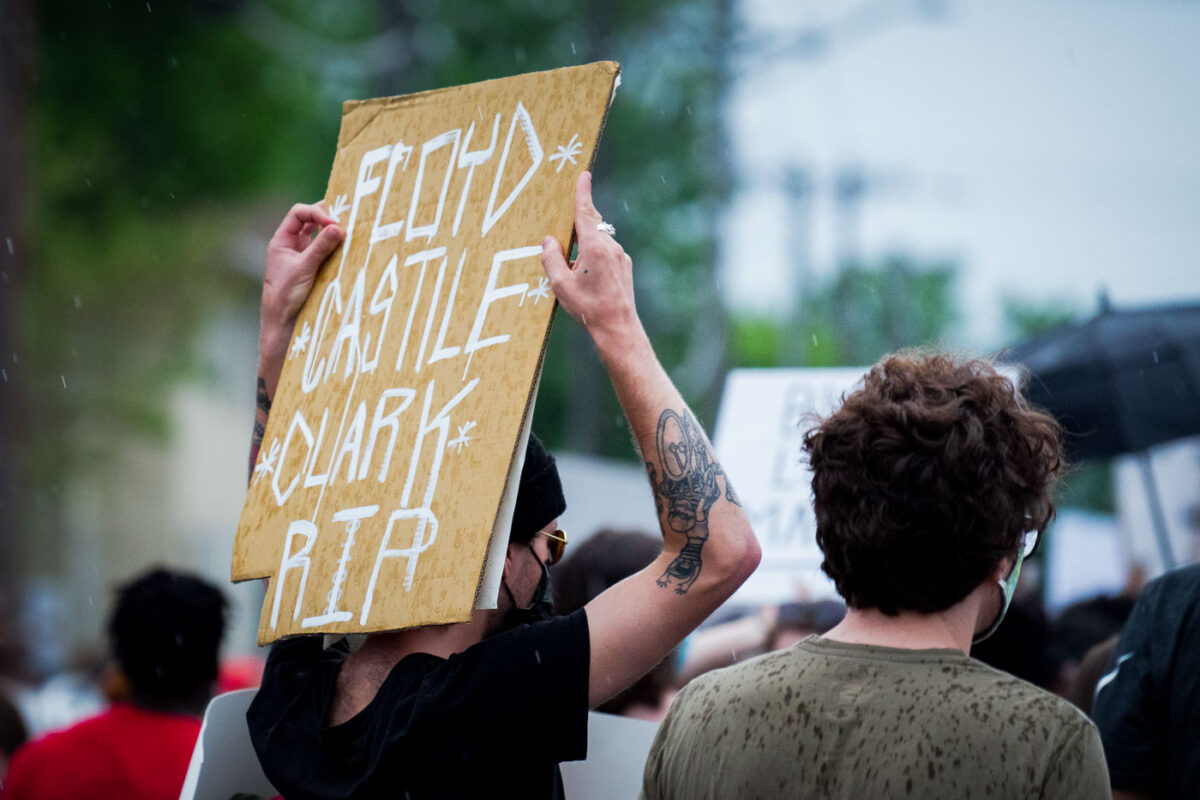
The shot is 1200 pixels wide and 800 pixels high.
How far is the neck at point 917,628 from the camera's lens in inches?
70.5

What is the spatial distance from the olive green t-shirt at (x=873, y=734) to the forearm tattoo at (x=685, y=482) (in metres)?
0.21

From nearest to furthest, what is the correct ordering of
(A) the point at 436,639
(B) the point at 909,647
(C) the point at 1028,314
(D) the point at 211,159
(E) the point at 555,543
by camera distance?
(B) the point at 909,647
(A) the point at 436,639
(E) the point at 555,543
(D) the point at 211,159
(C) the point at 1028,314

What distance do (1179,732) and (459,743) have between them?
1.58 m

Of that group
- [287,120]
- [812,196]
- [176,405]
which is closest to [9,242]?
[287,120]

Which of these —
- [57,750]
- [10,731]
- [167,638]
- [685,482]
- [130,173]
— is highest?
[685,482]

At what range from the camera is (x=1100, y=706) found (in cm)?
283

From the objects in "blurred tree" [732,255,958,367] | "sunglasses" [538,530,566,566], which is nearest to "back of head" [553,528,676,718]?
"sunglasses" [538,530,566,566]

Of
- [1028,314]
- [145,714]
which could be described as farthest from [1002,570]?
[1028,314]

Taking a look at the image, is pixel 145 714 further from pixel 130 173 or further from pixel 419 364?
pixel 130 173

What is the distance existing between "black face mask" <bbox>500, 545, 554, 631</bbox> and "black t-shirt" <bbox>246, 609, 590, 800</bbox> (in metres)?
0.16

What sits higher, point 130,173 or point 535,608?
point 130,173

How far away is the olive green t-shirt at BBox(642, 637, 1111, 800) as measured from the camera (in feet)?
5.32

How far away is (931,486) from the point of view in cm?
180

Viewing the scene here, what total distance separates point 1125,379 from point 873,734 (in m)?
4.00
